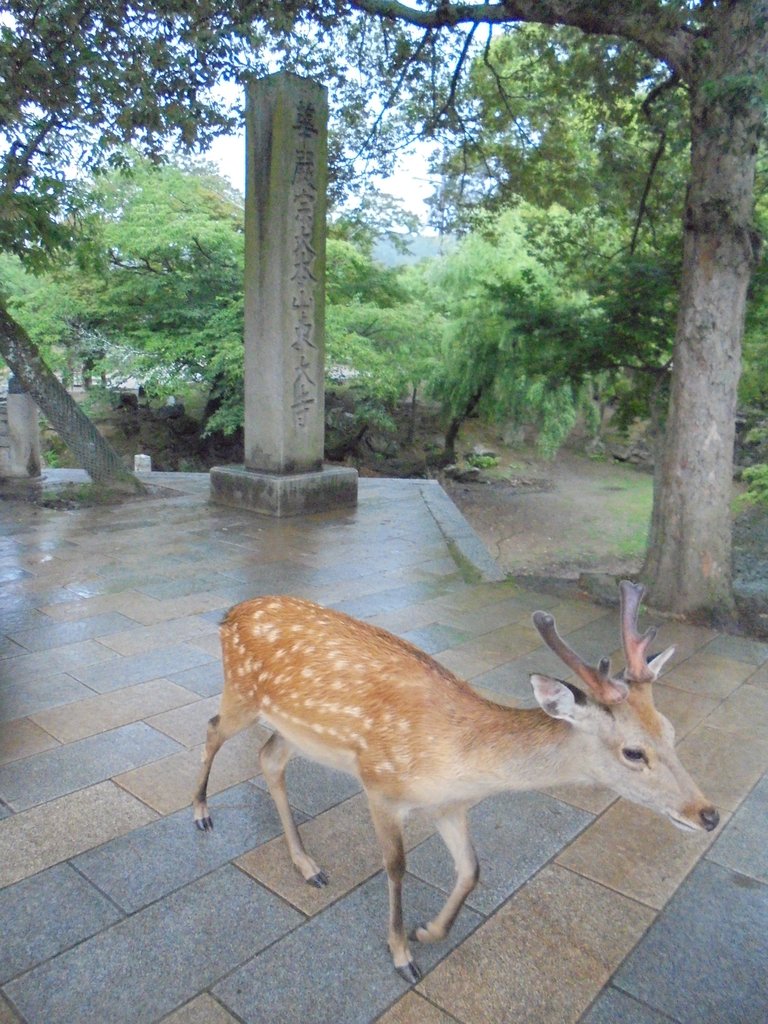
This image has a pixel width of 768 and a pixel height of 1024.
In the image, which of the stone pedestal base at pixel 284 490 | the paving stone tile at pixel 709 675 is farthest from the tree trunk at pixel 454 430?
the paving stone tile at pixel 709 675

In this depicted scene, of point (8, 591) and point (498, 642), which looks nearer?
point (498, 642)

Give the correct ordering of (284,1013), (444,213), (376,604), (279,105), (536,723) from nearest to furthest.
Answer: (284,1013) → (536,723) → (376,604) → (279,105) → (444,213)

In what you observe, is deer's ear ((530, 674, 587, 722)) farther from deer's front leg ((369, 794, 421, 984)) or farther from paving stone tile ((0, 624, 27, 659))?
paving stone tile ((0, 624, 27, 659))

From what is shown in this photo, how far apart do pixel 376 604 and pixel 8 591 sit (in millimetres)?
2664

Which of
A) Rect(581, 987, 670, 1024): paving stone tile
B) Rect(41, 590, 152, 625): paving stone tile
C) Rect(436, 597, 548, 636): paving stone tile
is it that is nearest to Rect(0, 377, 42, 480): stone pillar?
Rect(41, 590, 152, 625): paving stone tile

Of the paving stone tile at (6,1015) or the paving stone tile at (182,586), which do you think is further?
the paving stone tile at (182,586)

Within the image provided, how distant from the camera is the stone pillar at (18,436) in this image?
30.3 feet

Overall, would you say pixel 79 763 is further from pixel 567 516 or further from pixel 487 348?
pixel 487 348

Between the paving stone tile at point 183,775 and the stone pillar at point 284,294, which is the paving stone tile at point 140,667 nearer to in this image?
the paving stone tile at point 183,775

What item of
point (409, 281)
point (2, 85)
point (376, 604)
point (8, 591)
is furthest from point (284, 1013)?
point (409, 281)

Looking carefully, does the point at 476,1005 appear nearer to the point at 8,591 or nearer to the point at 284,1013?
the point at 284,1013

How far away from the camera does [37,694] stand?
3.99 metres

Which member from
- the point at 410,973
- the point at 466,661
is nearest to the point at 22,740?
the point at 410,973

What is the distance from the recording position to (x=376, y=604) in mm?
5664
